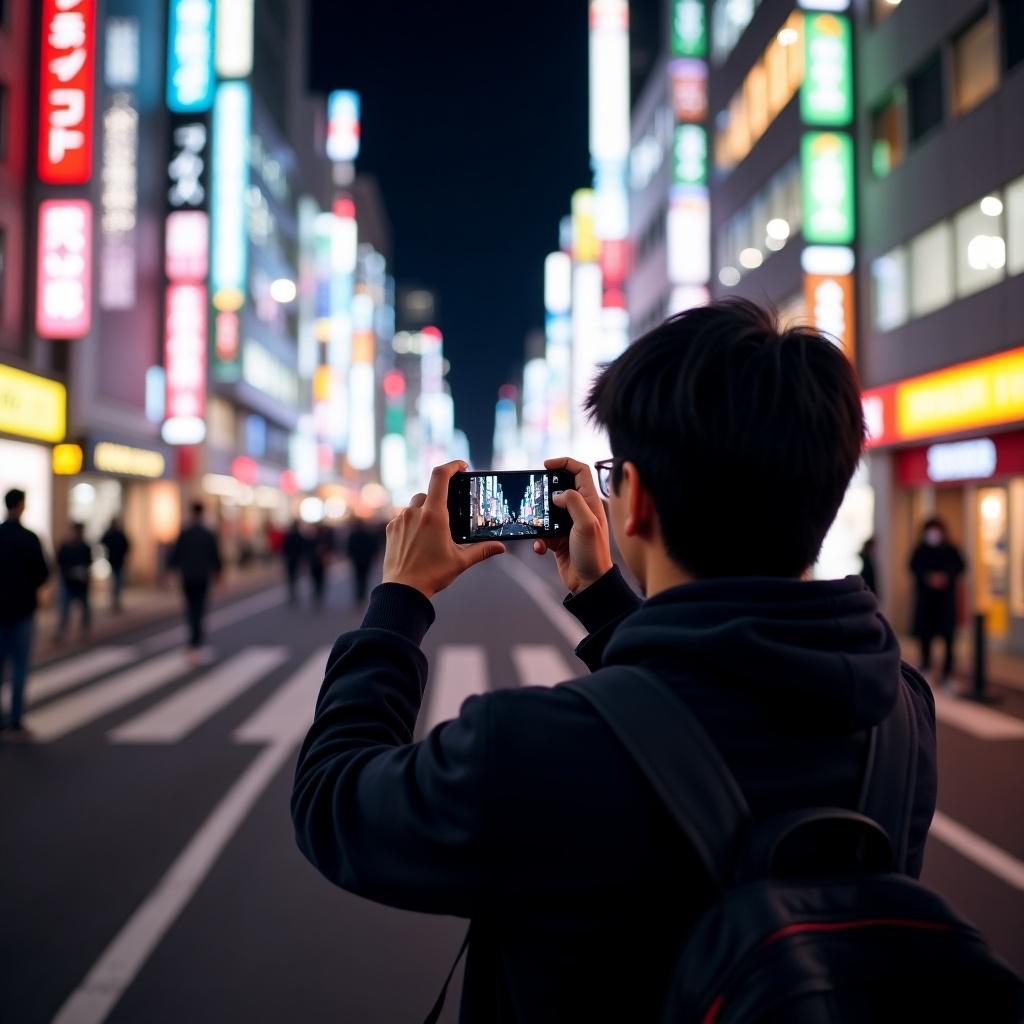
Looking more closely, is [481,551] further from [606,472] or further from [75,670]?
[75,670]

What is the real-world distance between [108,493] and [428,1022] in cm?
2810

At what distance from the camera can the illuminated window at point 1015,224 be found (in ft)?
45.5

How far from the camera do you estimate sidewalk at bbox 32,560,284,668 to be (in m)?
15.1

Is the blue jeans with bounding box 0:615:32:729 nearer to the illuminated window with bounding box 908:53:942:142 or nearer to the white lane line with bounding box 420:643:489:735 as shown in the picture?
the white lane line with bounding box 420:643:489:735

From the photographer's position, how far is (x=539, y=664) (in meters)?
13.0

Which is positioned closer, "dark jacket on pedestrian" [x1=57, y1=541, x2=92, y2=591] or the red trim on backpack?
the red trim on backpack

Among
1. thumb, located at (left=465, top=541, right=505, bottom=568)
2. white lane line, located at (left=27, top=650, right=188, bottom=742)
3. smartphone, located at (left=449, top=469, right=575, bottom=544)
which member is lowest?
white lane line, located at (left=27, top=650, right=188, bottom=742)

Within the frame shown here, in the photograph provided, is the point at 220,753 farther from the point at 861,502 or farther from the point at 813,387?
the point at 861,502

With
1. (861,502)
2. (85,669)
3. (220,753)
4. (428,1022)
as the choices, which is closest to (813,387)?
(428,1022)

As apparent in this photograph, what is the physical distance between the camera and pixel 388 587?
61.3 inches

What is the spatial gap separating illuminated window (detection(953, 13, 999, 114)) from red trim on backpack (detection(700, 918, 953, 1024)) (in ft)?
53.8

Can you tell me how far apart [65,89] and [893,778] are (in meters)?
22.5

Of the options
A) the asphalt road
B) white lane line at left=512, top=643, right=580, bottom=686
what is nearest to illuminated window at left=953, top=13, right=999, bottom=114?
the asphalt road

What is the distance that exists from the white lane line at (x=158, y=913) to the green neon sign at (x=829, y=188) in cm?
1622
